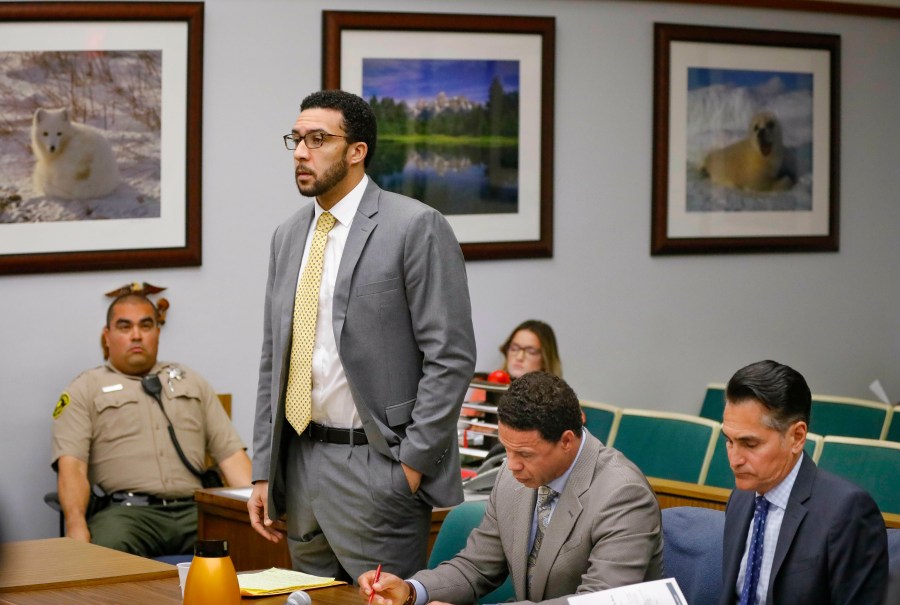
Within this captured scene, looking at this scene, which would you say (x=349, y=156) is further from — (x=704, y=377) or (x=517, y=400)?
(x=704, y=377)

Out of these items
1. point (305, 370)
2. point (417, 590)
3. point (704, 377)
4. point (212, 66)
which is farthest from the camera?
point (704, 377)

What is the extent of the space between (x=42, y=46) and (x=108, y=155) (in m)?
0.47

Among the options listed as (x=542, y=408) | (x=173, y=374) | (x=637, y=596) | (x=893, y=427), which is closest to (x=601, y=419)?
(x=893, y=427)

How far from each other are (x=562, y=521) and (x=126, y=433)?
248cm

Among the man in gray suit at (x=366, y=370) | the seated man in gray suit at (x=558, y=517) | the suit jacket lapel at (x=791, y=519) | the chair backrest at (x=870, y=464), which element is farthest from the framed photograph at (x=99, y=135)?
the suit jacket lapel at (x=791, y=519)

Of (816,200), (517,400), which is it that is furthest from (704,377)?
(517,400)

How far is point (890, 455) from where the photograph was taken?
12.8ft

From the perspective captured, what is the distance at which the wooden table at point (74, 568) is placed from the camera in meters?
2.62

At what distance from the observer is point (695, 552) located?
2.72 m

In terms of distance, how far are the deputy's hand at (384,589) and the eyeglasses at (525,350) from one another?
2.95m

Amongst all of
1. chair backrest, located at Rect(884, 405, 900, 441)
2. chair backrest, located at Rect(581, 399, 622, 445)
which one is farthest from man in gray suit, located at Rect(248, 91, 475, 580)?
chair backrest, located at Rect(884, 405, 900, 441)

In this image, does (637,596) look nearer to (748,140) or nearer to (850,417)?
(850,417)

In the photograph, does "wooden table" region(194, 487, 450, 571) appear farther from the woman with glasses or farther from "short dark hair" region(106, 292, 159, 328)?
the woman with glasses

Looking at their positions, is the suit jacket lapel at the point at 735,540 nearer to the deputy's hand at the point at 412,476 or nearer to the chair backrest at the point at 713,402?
the deputy's hand at the point at 412,476
